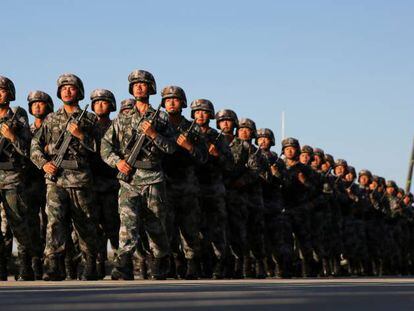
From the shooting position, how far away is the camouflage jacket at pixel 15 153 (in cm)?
1252

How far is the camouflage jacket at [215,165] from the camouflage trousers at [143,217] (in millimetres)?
2414

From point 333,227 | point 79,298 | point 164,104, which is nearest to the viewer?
point 79,298

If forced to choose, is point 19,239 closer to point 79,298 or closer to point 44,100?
point 44,100

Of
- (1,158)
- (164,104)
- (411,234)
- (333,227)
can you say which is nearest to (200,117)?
(164,104)

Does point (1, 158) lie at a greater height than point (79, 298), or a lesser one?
greater

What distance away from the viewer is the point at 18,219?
12.6 meters

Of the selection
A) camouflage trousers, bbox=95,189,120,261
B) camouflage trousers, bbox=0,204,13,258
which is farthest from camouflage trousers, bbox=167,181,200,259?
camouflage trousers, bbox=0,204,13,258

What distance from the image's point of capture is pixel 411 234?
99.9 ft

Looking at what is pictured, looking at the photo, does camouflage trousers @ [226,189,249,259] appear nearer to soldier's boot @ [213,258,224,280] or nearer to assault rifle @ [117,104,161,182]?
soldier's boot @ [213,258,224,280]

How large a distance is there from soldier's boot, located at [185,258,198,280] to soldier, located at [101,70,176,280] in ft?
4.51

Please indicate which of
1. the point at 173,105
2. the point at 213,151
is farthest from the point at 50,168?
the point at 213,151

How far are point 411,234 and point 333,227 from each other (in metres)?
Answer: 9.82

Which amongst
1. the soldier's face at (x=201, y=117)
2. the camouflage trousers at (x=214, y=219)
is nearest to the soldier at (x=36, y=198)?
the soldier's face at (x=201, y=117)

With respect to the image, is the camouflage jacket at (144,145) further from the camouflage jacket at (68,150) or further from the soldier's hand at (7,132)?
the soldier's hand at (7,132)
